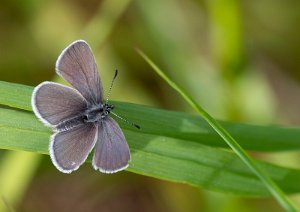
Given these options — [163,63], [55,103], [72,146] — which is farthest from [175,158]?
[163,63]

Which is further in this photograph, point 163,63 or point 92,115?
point 163,63

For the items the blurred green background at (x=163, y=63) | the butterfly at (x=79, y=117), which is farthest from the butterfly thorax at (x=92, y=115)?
the blurred green background at (x=163, y=63)

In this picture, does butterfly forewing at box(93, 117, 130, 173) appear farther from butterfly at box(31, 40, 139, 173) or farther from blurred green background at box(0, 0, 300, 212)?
blurred green background at box(0, 0, 300, 212)

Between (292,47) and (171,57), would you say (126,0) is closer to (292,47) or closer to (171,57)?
(171,57)

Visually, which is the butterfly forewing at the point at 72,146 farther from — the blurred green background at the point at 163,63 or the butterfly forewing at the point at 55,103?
the blurred green background at the point at 163,63

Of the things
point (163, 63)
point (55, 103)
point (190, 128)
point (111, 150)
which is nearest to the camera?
point (111, 150)

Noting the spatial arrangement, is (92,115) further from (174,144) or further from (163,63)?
(163,63)

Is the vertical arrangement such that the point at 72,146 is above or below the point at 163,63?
above

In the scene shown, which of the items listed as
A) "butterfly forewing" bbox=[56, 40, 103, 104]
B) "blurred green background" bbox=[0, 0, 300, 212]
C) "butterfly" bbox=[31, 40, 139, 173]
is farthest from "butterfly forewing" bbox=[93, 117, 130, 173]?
"blurred green background" bbox=[0, 0, 300, 212]
